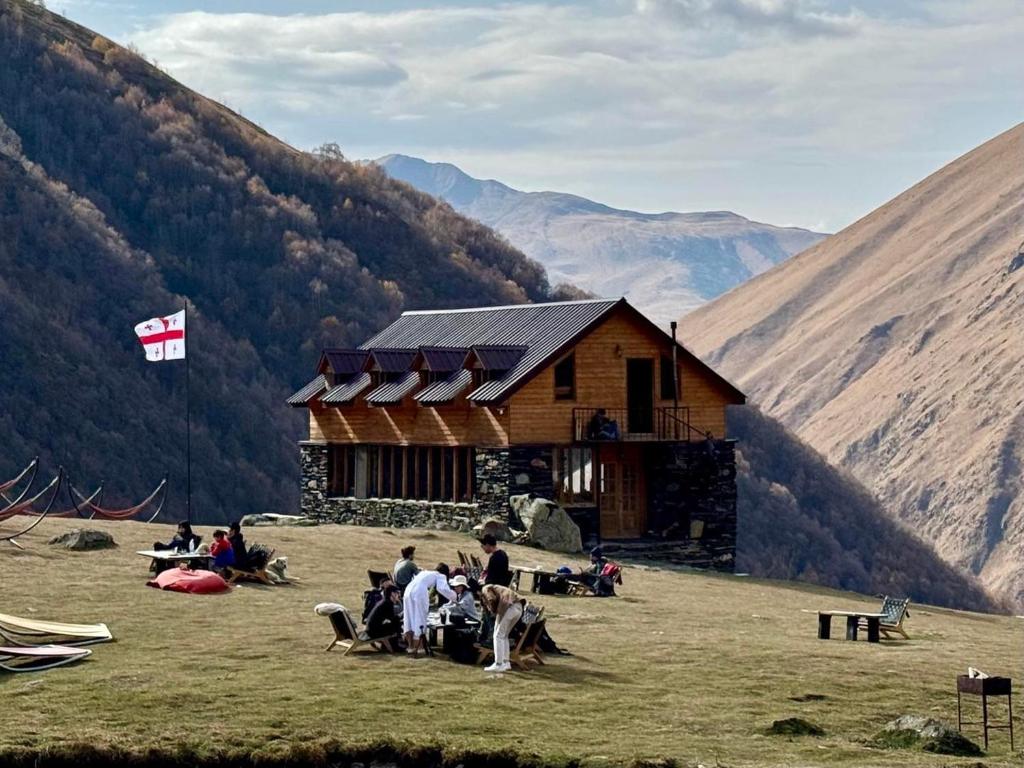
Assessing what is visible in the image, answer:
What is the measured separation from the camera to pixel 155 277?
114 metres

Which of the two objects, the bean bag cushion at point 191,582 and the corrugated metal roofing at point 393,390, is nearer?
the bean bag cushion at point 191,582

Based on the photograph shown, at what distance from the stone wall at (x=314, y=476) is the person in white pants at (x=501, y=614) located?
35038mm

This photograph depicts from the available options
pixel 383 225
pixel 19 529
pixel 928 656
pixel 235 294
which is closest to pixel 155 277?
pixel 235 294

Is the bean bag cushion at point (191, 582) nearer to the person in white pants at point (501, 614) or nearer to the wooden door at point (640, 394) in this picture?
the person in white pants at point (501, 614)

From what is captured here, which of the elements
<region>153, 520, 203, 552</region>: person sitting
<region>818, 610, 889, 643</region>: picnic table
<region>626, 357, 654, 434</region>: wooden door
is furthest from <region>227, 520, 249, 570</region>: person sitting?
<region>626, 357, 654, 434</region>: wooden door

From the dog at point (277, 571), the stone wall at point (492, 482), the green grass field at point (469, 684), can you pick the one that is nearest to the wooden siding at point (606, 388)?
the stone wall at point (492, 482)

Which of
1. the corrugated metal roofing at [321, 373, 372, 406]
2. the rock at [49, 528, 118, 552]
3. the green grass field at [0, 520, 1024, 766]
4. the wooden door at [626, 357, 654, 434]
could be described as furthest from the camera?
Answer: the corrugated metal roofing at [321, 373, 372, 406]

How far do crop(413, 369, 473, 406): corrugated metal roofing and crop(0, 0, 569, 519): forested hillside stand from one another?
31040 millimetres

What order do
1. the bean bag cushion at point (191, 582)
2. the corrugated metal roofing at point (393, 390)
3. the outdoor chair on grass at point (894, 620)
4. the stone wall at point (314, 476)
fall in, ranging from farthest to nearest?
1. the stone wall at point (314, 476)
2. the corrugated metal roofing at point (393, 390)
3. the outdoor chair on grass at point (894, 620)
4. the bean bag cushion at point (191, 582)

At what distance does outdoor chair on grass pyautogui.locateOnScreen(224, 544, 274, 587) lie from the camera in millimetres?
37969

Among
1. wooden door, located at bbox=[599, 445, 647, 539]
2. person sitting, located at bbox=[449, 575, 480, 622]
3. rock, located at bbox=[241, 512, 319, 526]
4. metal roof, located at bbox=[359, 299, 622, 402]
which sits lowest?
person sitting, located at bbox=[449, 575, 480, 622]

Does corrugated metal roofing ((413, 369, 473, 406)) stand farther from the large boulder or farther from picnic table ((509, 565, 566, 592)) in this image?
picnic table ((509, 565, 566, 592))

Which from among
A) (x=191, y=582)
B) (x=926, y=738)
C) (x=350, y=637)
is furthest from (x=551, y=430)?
(x=926, y=738)

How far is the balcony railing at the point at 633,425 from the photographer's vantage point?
186ft
